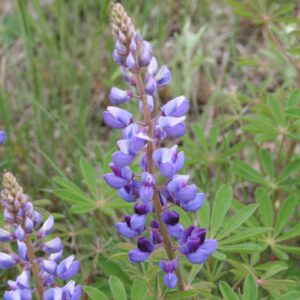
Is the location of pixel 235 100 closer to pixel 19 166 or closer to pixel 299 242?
pixel 299 242

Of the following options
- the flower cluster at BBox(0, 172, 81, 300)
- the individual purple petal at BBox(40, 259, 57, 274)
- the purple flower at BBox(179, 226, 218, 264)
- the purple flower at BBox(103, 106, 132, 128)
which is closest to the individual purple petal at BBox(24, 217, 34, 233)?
the flower cluster at BBox(0, 172, 81, 300)

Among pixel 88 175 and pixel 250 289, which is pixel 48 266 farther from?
pixel 88 175

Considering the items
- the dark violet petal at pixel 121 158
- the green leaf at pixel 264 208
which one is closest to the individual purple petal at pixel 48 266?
the dark violet petal at pixel 121 158

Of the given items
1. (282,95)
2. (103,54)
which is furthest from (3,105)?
(282,95)

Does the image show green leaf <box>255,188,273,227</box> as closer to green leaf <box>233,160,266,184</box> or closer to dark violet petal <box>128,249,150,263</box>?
green leaf <box>233,160,266,184</box>

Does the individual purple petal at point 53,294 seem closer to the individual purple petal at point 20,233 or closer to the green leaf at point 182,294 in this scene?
the individual purple petal at point 20,233
